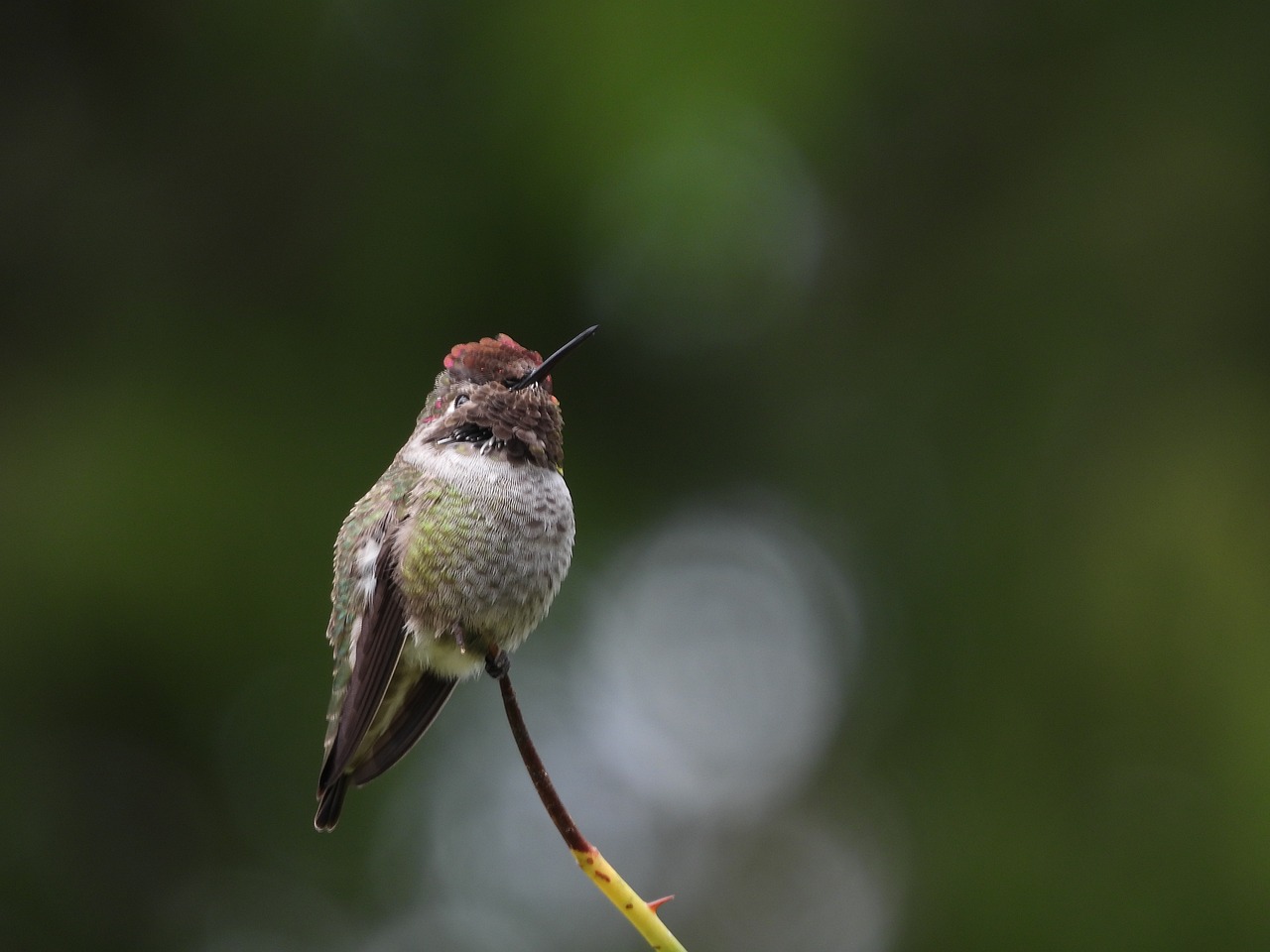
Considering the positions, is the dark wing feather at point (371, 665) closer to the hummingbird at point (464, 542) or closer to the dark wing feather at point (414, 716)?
the hummingbird at point (464, 542)

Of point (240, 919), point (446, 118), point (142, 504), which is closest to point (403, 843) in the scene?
point (240, 919)

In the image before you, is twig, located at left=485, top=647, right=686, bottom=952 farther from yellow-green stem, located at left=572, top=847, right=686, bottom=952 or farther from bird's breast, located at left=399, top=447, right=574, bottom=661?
bird's breast, located at left=399, top=447, right=574, bottom=661

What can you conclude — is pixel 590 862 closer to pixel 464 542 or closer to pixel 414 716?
pixel 464 542

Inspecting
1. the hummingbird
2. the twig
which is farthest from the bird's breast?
the twig

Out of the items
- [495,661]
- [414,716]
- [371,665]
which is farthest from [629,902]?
[414,716]

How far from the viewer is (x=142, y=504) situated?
4973 mm

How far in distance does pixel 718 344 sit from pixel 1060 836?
259 cm

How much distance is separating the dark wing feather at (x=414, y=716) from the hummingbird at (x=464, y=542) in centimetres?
1

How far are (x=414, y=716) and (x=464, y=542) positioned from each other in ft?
1.29

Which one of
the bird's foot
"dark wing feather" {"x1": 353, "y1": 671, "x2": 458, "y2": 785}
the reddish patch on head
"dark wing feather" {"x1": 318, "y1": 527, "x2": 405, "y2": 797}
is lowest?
"dark wing feather" {"x1": 353, "y1": 671, "x2": 458, "y2": 785}

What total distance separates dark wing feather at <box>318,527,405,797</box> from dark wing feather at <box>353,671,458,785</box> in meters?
0.13

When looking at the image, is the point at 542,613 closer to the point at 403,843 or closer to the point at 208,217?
the point at 403,843

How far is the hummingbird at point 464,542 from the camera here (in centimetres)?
219

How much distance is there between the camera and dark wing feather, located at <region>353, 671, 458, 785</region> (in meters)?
2.30
